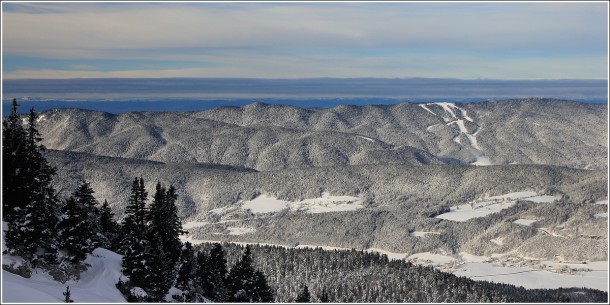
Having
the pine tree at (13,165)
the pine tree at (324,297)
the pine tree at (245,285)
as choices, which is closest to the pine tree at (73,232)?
the pine tree at (13,165)

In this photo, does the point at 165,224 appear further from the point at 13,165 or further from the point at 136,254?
the point at 13,165

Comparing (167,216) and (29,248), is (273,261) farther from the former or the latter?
(29,248)

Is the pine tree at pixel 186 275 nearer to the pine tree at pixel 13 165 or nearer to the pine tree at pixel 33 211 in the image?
the pine tree at pixel 33 211

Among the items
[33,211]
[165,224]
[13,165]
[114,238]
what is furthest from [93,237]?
[114,238]

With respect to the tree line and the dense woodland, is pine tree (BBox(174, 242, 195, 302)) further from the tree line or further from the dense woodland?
the dense woodland

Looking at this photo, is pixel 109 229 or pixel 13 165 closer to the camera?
pixel 13 165

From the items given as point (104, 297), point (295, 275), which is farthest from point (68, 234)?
point (295, 275)
